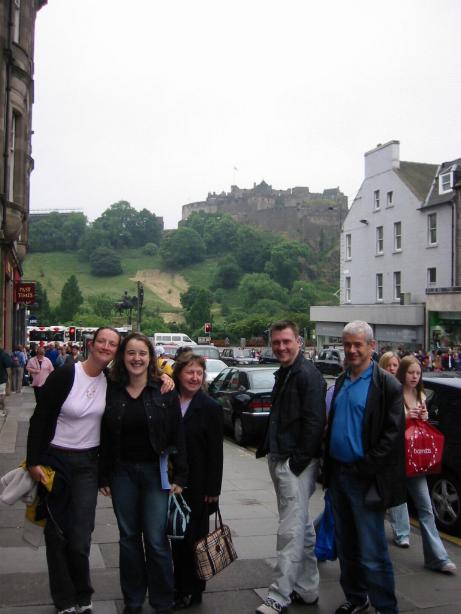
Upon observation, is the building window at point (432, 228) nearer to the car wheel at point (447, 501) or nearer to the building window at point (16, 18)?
the building window at point (16, 18)

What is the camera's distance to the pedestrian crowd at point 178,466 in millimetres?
4418

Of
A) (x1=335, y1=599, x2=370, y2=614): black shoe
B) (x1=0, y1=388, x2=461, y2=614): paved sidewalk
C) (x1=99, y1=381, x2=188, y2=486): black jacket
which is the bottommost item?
(x1=0, y1=388, x2=461, y2=614): paved sidewalk

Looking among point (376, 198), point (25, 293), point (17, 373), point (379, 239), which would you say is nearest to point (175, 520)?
point (25, 293)

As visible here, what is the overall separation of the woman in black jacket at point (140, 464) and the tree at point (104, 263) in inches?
6403

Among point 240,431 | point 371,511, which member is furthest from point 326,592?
point 240,431

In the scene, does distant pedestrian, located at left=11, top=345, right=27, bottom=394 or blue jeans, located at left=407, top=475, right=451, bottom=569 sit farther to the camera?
distant pedestrian, located at left=11, top=345, right=27, bottom=394

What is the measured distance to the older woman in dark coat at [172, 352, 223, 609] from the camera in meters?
4.79

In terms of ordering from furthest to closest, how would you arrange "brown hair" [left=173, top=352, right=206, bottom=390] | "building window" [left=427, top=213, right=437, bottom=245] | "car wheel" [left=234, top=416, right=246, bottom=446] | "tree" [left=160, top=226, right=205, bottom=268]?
1. "tree" [left=160, top=226, right=205, bottom=268]
2. "building window" [left=427, top=213, right=437, bottom=245]
3. "car wheel" [left=234, top=416, right=246, bottom=446]
4. "brown hair" [left=173, top=352, right=206, bottom=390]

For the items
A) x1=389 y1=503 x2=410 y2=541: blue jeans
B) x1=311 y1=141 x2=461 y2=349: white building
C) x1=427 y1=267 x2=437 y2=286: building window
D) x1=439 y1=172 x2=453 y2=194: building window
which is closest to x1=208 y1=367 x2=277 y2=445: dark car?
x1=389 y1=503 x2=410 y2=541: blue jeans

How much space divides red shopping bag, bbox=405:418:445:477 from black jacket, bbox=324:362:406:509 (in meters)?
1.37

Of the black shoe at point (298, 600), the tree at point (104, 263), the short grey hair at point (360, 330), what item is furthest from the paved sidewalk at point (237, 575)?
the tree at point (104, 263)

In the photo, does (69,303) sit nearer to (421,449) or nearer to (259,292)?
(259,292)

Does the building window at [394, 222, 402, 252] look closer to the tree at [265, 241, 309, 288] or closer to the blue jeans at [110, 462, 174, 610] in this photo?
the blue jeans at [110, 462, 174, 610]

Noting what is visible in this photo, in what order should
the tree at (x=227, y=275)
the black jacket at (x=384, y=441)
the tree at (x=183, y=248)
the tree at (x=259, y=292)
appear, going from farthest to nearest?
the tree at (x=183, y=248) < the tree at (x=227, y=275) < the tree at (x=259, y=292) < the black jacket at (x=384, y=441)
